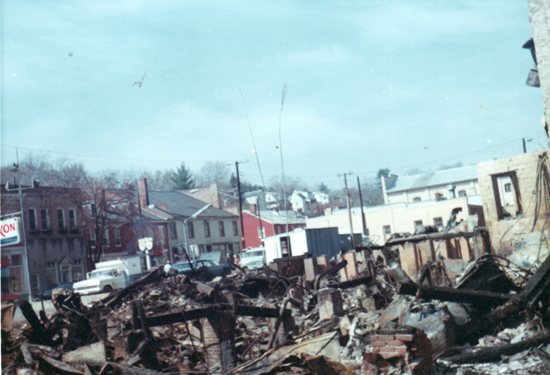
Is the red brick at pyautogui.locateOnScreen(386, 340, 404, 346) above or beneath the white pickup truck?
beneath

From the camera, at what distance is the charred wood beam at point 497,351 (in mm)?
7895

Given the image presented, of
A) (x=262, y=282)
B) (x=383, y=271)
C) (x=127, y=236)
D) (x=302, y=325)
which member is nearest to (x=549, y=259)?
(x=302, y=325)

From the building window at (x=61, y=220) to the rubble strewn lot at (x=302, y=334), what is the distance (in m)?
33.5

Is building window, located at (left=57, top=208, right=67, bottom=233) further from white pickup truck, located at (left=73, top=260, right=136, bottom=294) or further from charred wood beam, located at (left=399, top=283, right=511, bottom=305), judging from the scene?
charred wood beam, located at (left=399, top=283, right=511, bottom=305)

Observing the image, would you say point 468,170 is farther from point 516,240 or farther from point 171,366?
point 171,366

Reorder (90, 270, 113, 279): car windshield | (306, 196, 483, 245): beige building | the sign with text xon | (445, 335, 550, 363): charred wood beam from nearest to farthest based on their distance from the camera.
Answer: (445, 335, 550, 363): charred wood beam, the sign with text xon, (90, 270, 113, 279): car windshield, (306, 196, 483, 245): beige building

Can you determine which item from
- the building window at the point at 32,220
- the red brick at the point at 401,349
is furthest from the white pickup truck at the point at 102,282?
the red brick at the point at 401,349

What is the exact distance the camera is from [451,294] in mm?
8688

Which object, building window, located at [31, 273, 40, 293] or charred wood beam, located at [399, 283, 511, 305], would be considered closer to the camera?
charred wood beam, located at [399, 283, 511, 305]

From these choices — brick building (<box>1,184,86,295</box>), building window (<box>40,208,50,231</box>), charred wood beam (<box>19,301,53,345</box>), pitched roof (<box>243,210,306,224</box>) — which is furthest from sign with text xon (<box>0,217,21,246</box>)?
pitched roof (<box>243,210,306,224</box>)

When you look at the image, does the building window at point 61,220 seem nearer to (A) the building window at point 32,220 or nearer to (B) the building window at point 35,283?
(A) the building window at point 32,220

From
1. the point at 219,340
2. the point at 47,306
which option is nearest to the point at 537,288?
the point at 219,340

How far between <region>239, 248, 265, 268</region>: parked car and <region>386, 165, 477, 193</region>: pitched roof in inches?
1752

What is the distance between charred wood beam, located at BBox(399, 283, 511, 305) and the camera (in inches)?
328
